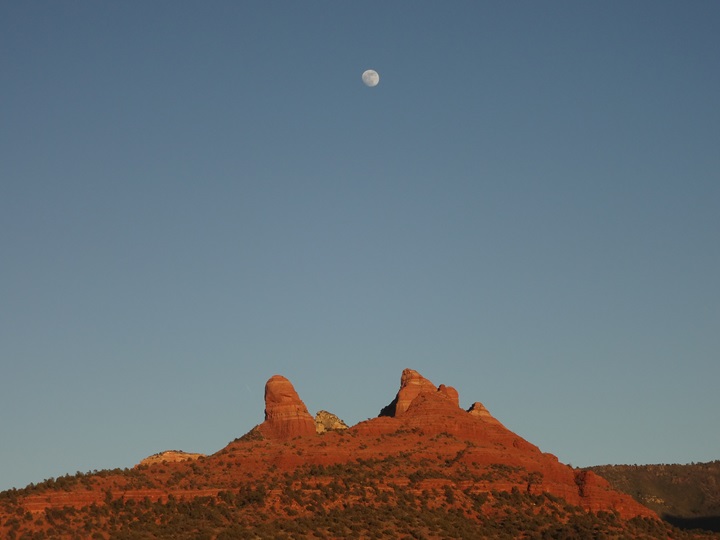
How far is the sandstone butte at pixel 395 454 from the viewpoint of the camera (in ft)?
353

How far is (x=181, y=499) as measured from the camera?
10525 cm

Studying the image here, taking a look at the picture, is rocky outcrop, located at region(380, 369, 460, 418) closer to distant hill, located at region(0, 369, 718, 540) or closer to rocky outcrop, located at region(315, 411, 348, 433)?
distant hill, located at region(0, 369, 718, 540)

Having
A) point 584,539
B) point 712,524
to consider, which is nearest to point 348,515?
point 584,539

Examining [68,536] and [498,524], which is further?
[498,524]

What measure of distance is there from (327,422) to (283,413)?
1708cm

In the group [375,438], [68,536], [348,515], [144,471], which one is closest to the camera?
[68,536]

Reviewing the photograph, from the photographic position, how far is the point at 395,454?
11794 centimetres

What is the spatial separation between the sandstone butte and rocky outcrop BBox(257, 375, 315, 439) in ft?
0.35

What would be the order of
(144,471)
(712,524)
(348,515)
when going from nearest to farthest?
(348,515) → (144,471) → (712,524)

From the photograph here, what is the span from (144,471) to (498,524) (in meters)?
33.8

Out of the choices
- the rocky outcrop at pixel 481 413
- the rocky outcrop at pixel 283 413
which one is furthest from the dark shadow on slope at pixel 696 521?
the rocky outcrop at pixel 283 413

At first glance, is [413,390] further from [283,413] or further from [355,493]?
[355,493]

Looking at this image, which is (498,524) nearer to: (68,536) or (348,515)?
(348,515)

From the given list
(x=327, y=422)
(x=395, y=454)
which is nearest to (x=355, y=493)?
(x=395, y=454)
